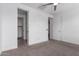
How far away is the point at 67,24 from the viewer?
6391 mm

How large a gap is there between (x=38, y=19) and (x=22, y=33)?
2831mm

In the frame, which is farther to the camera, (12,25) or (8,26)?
(12,25)

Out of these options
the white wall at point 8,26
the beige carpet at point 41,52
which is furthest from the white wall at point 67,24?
the white wall at point 8,26

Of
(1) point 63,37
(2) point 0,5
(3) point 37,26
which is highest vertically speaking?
(2) point 0,5

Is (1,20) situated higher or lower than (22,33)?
higher

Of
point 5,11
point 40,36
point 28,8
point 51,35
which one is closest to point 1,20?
point 5,11

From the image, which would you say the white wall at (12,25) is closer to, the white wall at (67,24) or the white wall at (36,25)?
the white wall at (36,25)

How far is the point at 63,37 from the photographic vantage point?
6773mm

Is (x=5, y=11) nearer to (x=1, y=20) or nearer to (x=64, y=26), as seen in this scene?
(x=1, y=20)

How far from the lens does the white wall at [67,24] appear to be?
567 cm

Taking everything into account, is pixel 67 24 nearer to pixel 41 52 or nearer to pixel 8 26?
pixel 41 52

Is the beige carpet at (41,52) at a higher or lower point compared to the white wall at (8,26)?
lower

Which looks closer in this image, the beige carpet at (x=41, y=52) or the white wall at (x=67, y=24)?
the beige carpet at (x=41, y=52)

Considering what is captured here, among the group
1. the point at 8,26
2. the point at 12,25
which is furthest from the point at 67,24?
the point at 8,26
